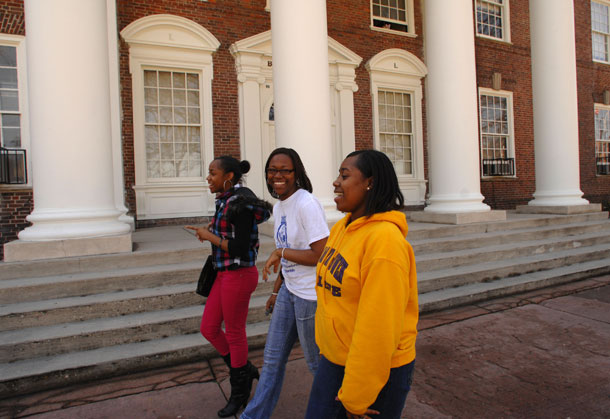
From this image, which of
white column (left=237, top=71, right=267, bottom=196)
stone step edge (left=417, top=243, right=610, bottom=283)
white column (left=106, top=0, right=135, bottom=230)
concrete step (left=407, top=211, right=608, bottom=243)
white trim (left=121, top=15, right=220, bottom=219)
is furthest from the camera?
white column (left=237, top=71, right=267, bottom=196)

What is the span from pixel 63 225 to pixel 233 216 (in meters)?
3.56

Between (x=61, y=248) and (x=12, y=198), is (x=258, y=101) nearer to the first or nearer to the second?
(x=12, y=198)

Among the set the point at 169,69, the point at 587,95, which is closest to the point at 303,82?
the point at 169,69

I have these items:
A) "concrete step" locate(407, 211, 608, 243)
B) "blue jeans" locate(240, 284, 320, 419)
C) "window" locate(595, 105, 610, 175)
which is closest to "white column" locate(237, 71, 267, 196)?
"concrete step" locate(407, 211, 608, 243)

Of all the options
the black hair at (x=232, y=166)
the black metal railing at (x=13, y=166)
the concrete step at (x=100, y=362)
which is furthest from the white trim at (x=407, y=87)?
the black hair at (x=232, y=166)

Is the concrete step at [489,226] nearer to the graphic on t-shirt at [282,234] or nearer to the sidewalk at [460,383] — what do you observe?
the sidewalk at [460,383]

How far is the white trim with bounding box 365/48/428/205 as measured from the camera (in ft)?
38.2

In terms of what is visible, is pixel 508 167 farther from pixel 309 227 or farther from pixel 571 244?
pixel 309 227

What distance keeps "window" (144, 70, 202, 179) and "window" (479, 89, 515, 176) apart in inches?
365

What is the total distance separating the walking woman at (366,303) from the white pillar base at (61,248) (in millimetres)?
4289

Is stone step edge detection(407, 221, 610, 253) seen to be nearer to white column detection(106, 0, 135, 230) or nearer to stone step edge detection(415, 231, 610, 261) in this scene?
stone step edge detection(415, 231, 610, 261)

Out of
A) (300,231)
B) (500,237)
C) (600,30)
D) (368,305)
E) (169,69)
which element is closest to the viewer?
(368,305)

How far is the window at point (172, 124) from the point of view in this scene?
365 inches

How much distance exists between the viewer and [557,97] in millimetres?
10023
